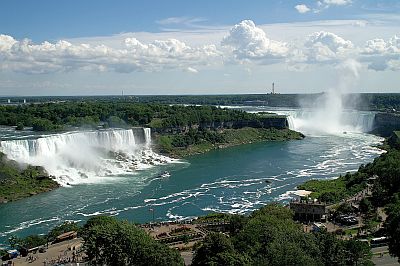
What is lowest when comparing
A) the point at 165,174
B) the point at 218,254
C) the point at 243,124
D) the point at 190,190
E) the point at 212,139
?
the point at 190,190

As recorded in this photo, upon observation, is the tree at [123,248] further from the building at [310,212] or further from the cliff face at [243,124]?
the cliff face at [243,124]

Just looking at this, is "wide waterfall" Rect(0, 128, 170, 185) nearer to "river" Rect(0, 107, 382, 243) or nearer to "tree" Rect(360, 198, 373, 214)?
"river" Rect(0, 107, 382, 243)

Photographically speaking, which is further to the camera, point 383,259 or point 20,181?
point 20,181

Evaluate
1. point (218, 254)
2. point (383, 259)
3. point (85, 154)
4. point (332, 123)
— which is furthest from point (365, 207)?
point (332, 123)

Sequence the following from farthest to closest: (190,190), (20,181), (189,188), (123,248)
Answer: (20,181) < (189,188) < (190,190) < (123,248)

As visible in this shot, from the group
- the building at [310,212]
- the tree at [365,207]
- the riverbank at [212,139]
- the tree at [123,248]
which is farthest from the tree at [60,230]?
the riverbank at [212,139]

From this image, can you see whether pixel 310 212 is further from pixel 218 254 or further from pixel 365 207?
pixel 218 254

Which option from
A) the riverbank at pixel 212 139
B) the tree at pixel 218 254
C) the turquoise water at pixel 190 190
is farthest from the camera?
the riverbank at pixel 212 139

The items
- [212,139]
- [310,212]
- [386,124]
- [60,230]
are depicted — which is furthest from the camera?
[386,124]
